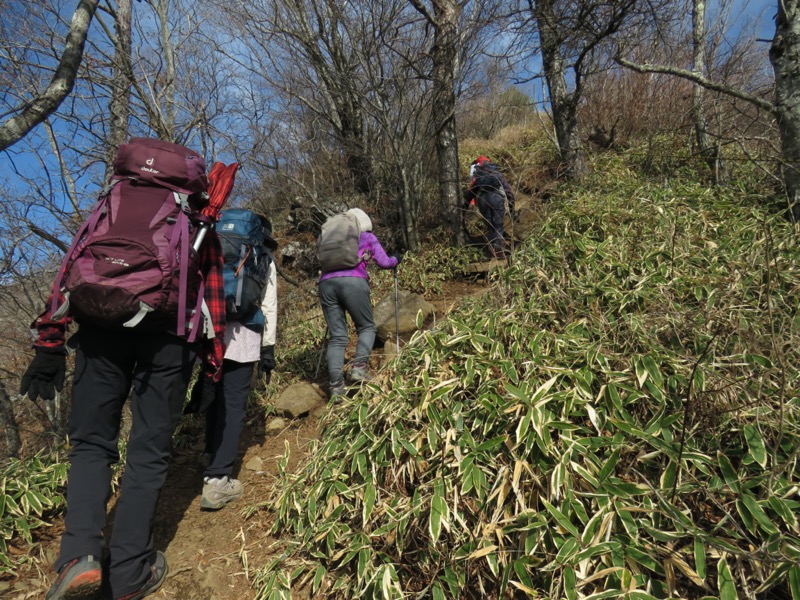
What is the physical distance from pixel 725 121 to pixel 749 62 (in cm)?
506

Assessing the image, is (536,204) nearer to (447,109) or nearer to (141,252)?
(447,109)

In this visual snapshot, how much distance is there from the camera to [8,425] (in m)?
3.48

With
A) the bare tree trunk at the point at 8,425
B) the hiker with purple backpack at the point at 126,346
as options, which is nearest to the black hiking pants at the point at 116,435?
the hiker with purple backpack at the point at 126,346

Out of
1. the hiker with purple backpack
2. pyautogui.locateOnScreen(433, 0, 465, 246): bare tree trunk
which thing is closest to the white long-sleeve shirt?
the hiker with purple backpack

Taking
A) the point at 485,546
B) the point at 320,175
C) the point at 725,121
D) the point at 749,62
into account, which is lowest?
the point at 485,546

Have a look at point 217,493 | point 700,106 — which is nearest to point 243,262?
point 217,493

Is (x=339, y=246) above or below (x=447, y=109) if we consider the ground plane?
below

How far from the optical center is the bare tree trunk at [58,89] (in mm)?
2676

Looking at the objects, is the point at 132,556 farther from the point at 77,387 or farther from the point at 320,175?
the point at 320,175

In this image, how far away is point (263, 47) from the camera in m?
6.90

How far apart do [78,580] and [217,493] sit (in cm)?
98

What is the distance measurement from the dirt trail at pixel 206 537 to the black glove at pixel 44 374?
3.49 ft

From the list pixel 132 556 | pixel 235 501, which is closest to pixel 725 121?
pixel 235 501

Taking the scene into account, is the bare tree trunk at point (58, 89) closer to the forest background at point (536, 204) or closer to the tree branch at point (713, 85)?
the forest background at point (536, 204)
